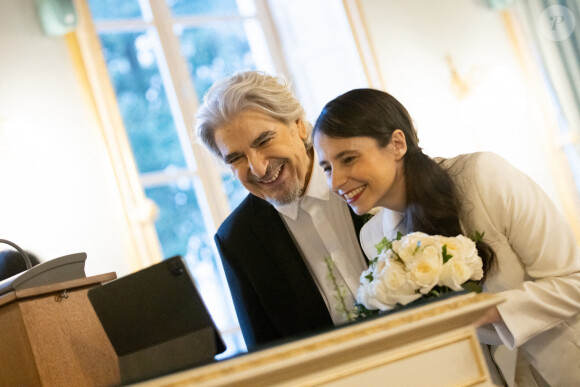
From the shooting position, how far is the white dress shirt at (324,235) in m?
2.95

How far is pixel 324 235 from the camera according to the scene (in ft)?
9.95

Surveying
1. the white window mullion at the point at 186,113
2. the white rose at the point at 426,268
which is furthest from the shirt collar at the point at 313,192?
the white window mullion at the point at 186,113

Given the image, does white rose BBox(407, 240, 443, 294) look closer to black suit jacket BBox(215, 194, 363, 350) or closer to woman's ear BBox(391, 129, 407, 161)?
woman's ear BBox(391, 129, 407, 161)

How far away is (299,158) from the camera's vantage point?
3.02 metres

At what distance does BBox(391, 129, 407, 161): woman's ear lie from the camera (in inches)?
95.2

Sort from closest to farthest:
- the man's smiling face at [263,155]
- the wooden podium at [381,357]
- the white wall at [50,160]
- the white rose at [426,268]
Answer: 1. the wooden podium at [381,357]
2. the white rose at [426,268]
3. the man's smiling face at [263,155]
4. the white wall at [50,160]

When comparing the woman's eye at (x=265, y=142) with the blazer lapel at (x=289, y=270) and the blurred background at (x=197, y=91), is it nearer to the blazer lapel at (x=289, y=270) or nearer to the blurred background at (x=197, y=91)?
the blazer lapel at (x=289, y=270)

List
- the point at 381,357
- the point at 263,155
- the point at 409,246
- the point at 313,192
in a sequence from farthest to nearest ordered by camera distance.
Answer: the point at 313,192
the point at 263,155
the point at 409,246
the point at 381,357

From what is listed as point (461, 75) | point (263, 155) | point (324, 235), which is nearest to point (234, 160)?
point (263, 155)

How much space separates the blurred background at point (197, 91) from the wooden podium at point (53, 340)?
1825 mm

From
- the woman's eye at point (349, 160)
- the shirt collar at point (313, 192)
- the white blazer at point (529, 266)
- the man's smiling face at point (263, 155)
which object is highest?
the man's smiling face at point (263, 155)

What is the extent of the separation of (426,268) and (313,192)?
4.44 feet

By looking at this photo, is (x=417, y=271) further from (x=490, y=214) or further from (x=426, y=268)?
(x=490, y=214)

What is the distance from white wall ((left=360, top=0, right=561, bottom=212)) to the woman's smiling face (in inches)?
189
